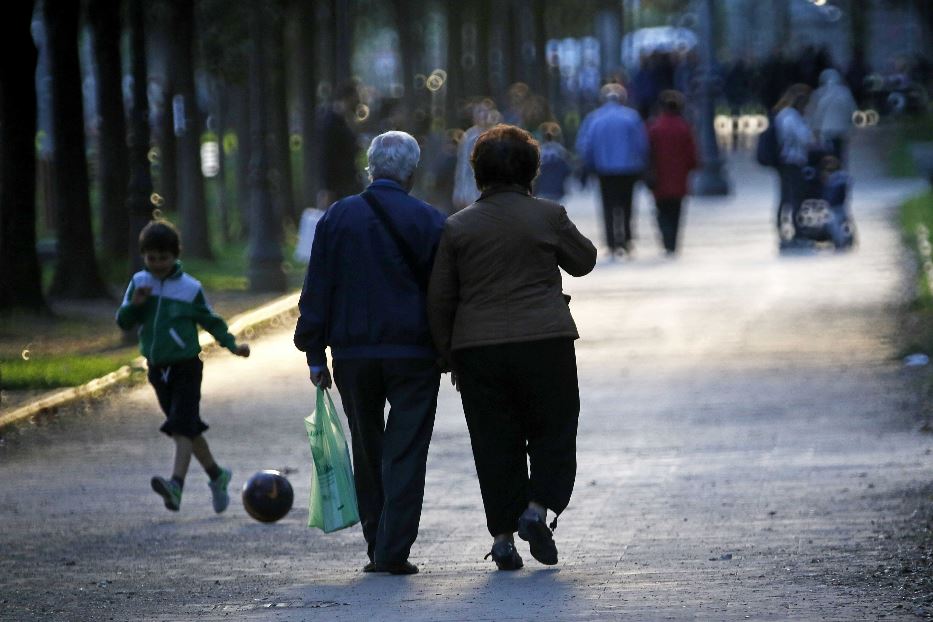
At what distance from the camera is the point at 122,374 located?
14.4 metres

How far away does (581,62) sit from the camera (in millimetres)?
78312

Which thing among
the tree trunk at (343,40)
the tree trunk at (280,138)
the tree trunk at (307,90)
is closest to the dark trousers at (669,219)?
the tree trunk at (343,40)

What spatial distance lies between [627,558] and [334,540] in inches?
61.5

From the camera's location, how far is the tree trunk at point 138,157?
17062 millimetres

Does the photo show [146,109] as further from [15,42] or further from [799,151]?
[799,151]

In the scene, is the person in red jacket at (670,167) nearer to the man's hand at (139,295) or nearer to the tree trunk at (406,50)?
the man's hand at (139,295)

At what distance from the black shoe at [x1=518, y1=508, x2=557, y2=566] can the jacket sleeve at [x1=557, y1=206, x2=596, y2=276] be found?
34.2 inches

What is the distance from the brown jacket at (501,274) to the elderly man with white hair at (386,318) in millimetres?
130

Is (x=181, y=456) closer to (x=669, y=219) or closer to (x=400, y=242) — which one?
(x=400, y=242)

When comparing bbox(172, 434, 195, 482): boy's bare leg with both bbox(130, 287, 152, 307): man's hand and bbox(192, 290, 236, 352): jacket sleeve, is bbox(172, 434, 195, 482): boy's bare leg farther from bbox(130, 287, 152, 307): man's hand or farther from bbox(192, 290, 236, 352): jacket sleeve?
bbox(130, 287, 152, 307): man's hand

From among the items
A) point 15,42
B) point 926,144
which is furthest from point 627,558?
point 926,144

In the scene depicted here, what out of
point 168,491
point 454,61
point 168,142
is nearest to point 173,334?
point 168,491

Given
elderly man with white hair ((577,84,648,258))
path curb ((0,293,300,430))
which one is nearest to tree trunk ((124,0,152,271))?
path curb ((0,293,300,430))

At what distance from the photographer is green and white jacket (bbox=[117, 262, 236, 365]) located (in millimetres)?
9609
